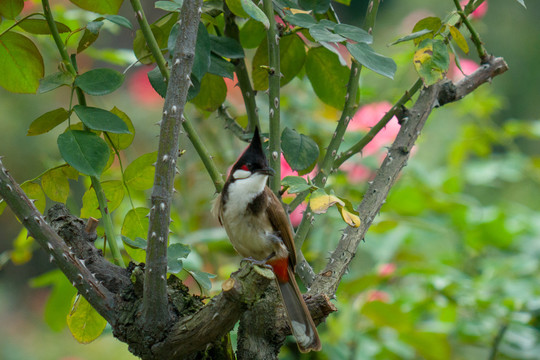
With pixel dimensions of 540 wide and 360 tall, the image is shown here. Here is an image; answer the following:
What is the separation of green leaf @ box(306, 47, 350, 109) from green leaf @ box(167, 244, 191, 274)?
A: 518 mm

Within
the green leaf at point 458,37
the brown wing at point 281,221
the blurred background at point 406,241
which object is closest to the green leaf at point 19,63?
the blurred background at point 406,241

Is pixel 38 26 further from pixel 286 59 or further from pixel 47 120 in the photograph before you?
pixel 286 59

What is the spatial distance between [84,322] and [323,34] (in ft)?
2.64

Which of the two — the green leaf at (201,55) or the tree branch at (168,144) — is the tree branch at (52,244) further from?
the green leaf at (201,55)

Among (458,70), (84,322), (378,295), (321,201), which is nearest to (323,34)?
(321,201)

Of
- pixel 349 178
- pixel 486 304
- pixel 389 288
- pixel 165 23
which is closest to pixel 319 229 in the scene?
pixel 349 178

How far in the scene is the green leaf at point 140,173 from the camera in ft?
4.10

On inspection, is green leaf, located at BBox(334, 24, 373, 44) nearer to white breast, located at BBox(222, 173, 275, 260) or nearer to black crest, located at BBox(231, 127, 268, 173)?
black crest, located at BBox(231, 127, 268, 173)

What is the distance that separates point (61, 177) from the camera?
4.08ft

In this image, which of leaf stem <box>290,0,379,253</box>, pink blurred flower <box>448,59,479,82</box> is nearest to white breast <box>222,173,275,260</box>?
leaf stem <box>290,0,379,253</box>

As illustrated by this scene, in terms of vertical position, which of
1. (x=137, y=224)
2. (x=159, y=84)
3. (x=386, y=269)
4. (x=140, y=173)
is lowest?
(x=386, y=269)

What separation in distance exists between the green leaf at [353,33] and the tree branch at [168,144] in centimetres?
27

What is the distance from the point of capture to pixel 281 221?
135 centimetres

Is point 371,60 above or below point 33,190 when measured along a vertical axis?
above
